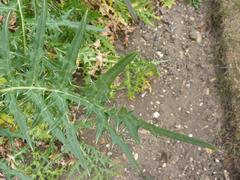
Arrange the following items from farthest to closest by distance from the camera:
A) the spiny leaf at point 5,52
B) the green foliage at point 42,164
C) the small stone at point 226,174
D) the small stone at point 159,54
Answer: the small stone at point 159,54 < the small stone at point 226,174 < the green foliage at point 42,164 < the spiny leaf at point 5,52

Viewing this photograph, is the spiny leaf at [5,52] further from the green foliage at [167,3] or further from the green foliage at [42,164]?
the green foliage at [167,3]

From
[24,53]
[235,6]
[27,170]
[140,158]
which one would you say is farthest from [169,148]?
[24,53]

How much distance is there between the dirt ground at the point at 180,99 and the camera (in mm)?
2896

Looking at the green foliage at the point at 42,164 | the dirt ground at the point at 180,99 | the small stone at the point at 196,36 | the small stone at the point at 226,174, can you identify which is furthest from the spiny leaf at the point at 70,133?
the small stone at the point at 196,36

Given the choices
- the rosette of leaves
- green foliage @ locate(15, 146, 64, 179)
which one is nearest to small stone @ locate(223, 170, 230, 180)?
green foliage @ locate(15, 146, 64, 179)

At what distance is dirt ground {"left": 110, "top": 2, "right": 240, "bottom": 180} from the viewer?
9.50ft

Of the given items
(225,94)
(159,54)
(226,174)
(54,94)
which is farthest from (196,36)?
(54,94)

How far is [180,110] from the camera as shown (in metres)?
3.01

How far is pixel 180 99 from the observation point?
303cm

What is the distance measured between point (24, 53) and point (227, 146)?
1856 mm

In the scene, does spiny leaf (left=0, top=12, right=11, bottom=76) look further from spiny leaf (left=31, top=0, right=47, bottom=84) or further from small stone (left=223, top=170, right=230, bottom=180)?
small stone (left=223, top=170, right=230, bottom=180)

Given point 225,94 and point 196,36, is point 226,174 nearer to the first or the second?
point 225,94

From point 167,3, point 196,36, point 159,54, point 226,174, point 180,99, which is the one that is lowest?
point 226,174

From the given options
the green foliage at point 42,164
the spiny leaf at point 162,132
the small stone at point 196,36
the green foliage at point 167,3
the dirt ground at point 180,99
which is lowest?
the green foliage at point 42,164
